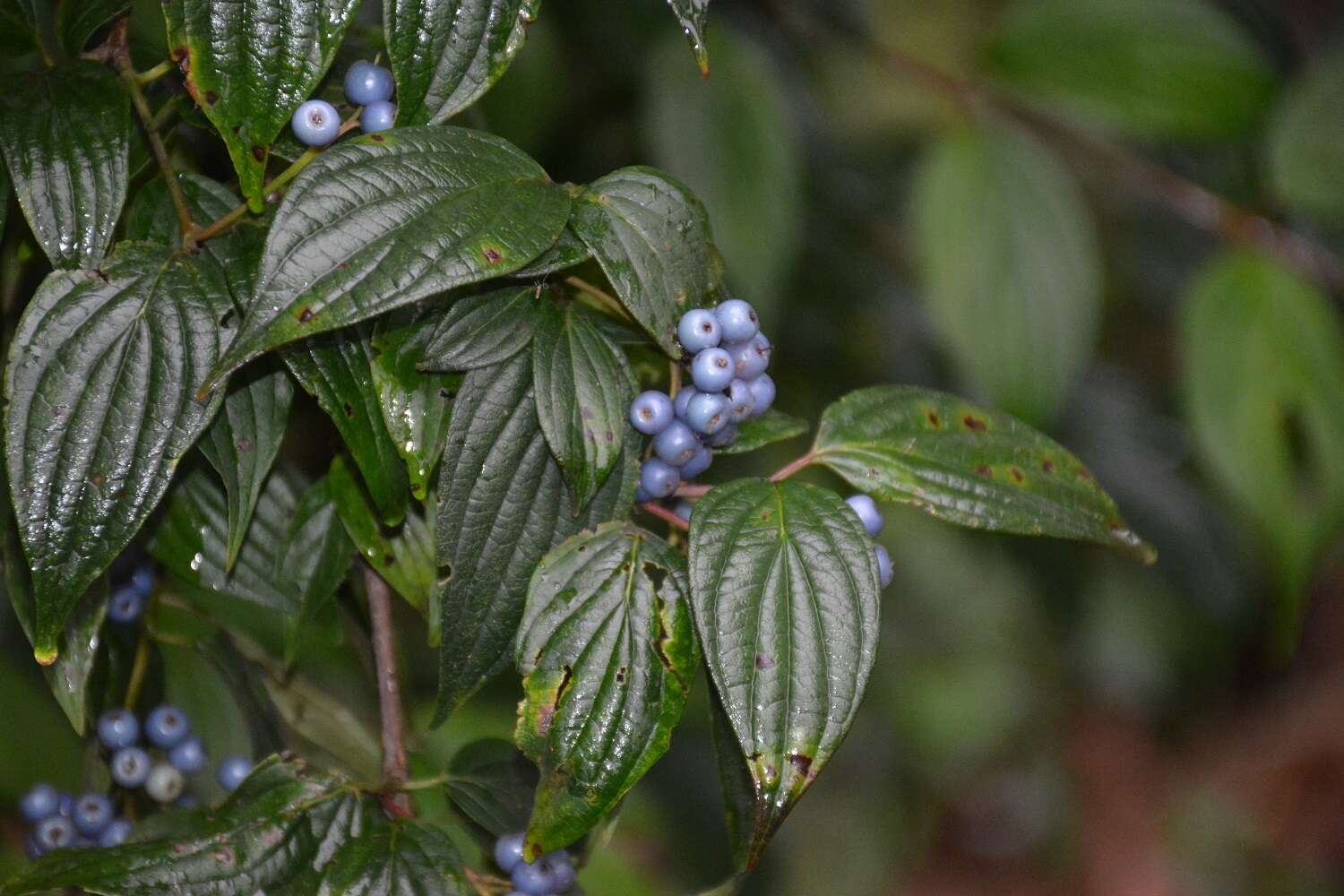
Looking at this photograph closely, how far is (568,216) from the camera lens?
68cm

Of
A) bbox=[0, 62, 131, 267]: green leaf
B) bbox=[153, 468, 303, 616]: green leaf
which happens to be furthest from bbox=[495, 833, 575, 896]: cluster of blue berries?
bbox=[0, 62, 131, 267]: green leaf

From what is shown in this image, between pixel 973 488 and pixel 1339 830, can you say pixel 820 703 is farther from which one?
pixel 1339 830

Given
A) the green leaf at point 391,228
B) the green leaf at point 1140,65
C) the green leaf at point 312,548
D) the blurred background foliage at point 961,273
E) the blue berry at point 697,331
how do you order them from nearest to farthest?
the green leaf at point 391,228
the blue berry at point 697,331
the green leaf at point 312,548
the blurred background foliage at point 961,273
the green leaf at point 1140,65

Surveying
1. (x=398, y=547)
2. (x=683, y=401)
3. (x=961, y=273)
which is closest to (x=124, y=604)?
(x=398, y=547)

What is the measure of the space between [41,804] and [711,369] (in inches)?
23.5

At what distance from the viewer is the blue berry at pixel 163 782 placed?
0.86 meters

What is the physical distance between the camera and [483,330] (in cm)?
69

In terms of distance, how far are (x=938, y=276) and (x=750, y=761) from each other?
101cm

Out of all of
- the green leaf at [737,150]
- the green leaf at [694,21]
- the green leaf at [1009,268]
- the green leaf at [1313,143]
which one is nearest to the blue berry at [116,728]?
the green leaf at [694,21]

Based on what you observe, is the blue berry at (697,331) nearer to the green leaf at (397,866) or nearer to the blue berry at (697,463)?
the blue berry at (697,463)

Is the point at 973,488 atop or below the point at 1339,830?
atop

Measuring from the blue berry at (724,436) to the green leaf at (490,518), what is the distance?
0.10 m

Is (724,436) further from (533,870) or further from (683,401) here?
(533,870)

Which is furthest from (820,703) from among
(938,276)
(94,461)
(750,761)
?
(938,276)
